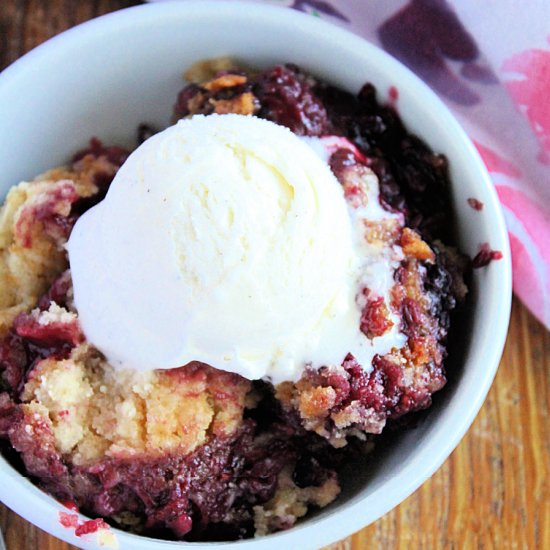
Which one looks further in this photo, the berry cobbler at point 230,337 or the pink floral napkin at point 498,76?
the pink floral napkin at point 498,76

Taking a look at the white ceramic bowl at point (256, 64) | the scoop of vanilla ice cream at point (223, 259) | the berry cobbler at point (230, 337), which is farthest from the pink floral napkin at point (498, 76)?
the scoop of vanilla ice cream at point (223, 259)

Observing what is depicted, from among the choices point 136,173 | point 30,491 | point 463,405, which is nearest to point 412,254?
point 463,405

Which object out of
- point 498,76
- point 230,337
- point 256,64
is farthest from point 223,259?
point 498,76

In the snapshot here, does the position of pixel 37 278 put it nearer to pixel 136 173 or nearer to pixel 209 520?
pixel 136 173

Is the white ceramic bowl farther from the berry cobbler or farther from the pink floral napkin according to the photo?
the pink floral napkin

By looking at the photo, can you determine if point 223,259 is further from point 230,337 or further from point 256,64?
point 256,64

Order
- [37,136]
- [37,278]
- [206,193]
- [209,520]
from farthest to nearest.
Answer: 1. [37,136]
2. [37,278]
3. [209,520]
4. [206,193]

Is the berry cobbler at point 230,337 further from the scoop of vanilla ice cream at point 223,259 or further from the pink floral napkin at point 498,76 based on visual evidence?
the pink floral napkin at point 498,76

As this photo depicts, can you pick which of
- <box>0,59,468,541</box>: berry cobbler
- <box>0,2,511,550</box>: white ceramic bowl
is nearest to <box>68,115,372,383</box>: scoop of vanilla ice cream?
<box>0,59,468,541</box>: berry cobbler
